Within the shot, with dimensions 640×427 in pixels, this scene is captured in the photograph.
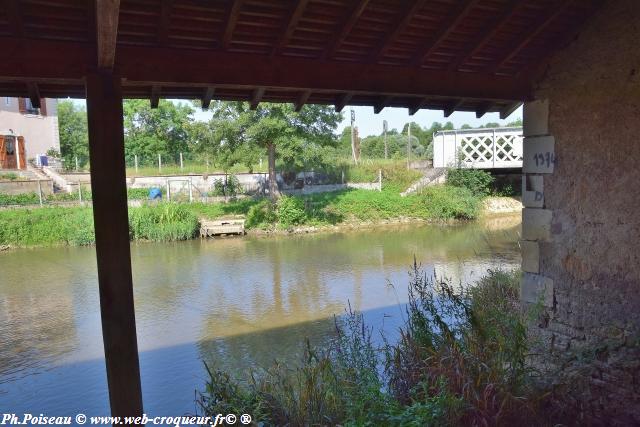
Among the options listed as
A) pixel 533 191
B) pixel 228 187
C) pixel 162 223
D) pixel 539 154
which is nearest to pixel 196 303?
pixel 533 191

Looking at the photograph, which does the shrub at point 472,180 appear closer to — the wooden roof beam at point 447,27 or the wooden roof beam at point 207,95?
the wooden roof beam at point 447,27

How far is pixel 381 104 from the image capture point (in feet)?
14.7

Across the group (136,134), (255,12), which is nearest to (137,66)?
(255,12)

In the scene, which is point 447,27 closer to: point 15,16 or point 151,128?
point 15,16

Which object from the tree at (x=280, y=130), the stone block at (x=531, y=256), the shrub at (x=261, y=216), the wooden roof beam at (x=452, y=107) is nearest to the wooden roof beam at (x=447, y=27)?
the wooden roof beam at (x=452, y=107)

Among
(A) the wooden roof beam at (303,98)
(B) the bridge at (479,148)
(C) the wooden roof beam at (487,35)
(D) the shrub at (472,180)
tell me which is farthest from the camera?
(D) the shrub at (472,180)

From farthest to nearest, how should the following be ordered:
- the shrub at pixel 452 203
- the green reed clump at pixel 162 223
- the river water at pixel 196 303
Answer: the shrub at pixel 452 203
the green reed clump at pixel 162 223
the river water at pixel 196 303

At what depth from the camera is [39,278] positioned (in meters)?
12.6

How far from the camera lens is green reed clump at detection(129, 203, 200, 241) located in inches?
709

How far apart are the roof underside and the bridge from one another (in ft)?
57.7

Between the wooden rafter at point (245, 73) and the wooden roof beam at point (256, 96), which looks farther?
the wooden roof beam at point (256, 96)

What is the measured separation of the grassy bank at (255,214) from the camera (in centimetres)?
1733

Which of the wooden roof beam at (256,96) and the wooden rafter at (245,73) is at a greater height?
the wooden rafter at (245,73)

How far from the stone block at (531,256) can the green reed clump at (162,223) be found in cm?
1531
